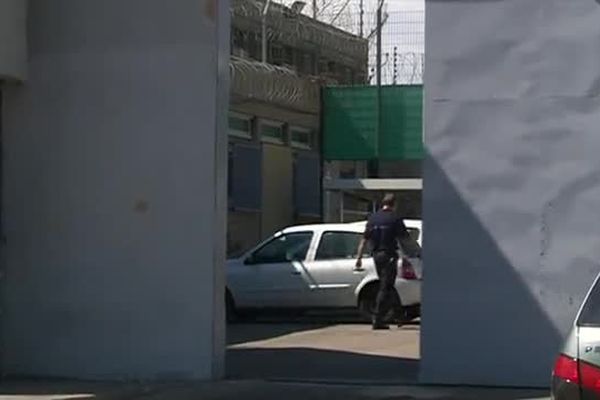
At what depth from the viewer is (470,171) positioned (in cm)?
1311

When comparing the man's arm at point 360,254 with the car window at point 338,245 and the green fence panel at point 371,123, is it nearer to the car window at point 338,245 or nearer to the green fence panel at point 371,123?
the car window at point 338,245

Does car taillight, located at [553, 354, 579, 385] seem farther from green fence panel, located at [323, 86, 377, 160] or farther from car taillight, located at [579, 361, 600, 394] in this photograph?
green fence panel, located at [323, 86, 377, 160]

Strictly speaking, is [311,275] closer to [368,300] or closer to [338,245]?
[338,245]

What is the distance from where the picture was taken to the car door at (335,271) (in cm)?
2088

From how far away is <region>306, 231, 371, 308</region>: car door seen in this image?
2088 centimetres

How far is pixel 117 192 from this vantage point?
46.1 ft

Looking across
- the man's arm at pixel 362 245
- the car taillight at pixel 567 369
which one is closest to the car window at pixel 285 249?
the man's arm at pixel 362 245

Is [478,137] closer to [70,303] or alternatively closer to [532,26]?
[532,26]

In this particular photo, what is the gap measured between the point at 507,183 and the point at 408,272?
747cm

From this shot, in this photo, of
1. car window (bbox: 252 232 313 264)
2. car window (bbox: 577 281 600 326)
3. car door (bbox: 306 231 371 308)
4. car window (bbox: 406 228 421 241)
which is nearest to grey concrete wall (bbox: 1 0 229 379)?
car window (bbox: 577 281 600 326)

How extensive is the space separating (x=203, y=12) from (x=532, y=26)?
311 centimetres

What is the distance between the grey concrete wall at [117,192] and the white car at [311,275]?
698 centimetres

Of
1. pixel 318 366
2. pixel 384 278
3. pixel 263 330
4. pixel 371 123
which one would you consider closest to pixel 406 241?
pixel 384 278

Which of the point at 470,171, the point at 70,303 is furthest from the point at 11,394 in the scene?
the point at 470,171
